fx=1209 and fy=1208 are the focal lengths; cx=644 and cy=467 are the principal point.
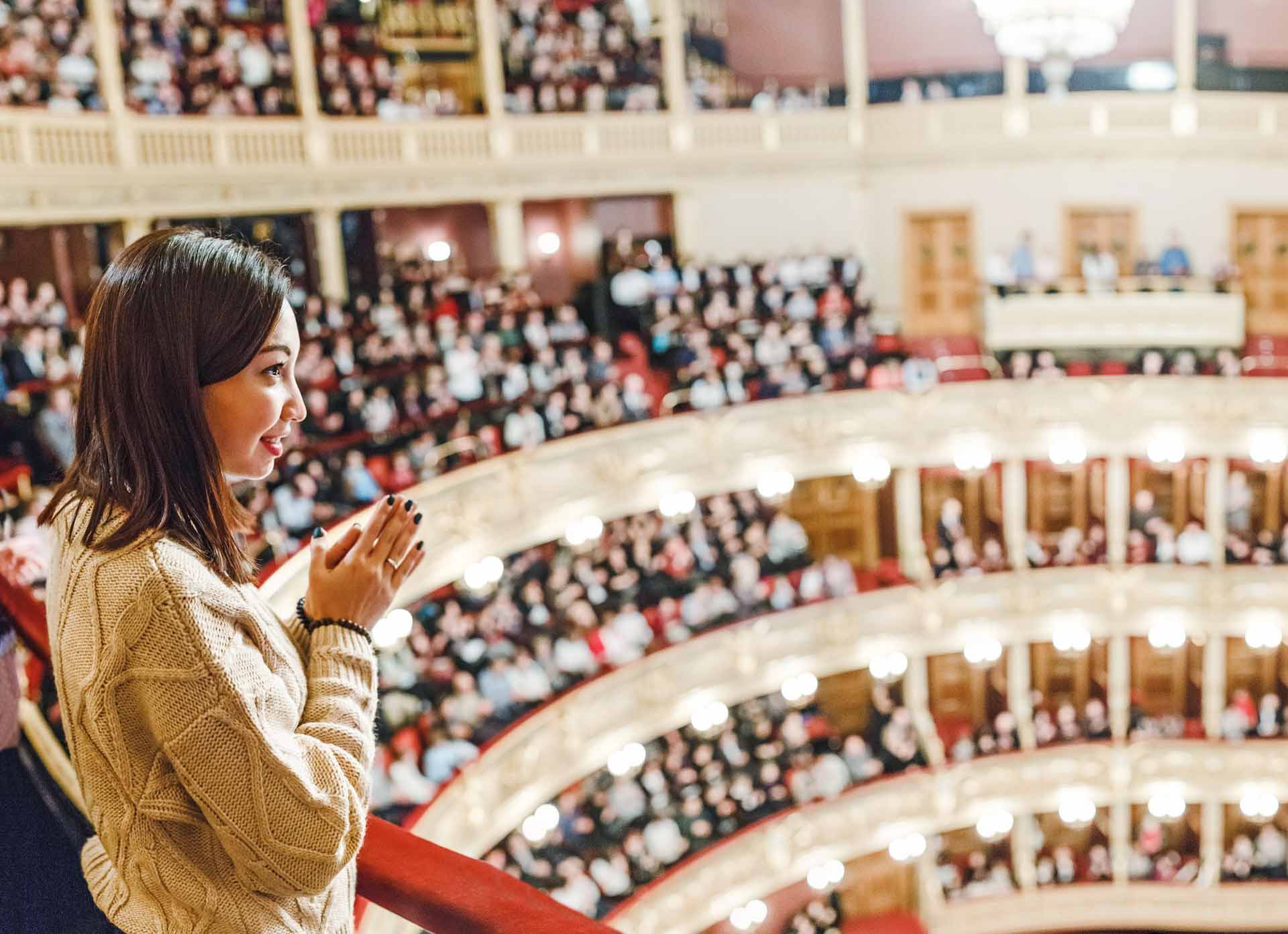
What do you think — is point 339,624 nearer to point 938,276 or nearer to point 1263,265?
point 938,276

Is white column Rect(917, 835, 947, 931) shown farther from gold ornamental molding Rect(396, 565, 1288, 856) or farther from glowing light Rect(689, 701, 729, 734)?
glowing light Rect(689, 701, 729, 734)

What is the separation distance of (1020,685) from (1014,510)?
8.69 ft

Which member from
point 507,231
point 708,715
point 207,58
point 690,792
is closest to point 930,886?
point 708,715

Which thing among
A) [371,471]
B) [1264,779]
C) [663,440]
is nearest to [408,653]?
[371,471]

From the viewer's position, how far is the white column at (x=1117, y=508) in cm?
1714

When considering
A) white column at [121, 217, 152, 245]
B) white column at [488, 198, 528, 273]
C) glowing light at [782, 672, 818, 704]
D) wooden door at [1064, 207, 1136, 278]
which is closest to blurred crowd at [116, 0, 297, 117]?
white column at [121, 217, 152, 245]

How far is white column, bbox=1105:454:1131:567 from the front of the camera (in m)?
17.1

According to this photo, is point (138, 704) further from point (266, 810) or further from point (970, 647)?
point (970, 647)

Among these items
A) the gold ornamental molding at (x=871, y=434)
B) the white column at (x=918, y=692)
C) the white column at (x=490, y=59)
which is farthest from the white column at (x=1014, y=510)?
the white column at (x=490, y=59)

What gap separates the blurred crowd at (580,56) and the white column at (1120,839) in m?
12.3

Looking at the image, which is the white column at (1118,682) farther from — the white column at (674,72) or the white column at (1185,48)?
the white column at (674,72)

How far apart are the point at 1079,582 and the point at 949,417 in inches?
123

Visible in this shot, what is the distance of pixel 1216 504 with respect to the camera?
1712 cm

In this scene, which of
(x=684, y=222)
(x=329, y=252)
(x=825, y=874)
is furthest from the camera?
(x=684, y=222)
